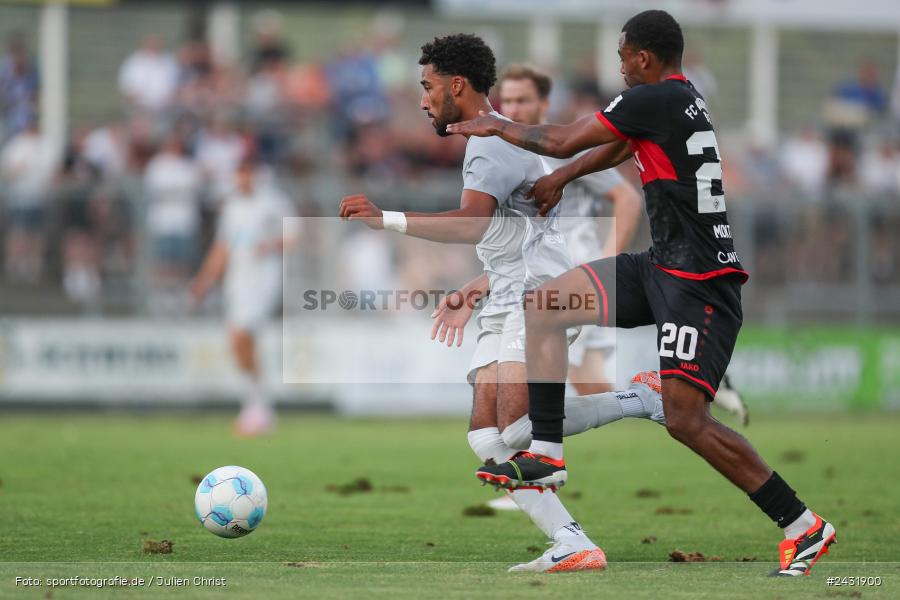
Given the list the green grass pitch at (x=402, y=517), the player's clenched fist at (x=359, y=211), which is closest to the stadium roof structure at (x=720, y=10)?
the green grass pitch at (x=402, y=517)

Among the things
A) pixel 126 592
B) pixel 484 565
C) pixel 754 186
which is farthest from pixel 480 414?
pixel 754 186

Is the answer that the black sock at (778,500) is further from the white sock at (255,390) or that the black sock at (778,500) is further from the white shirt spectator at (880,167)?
the white shirt spectator at (880,167)

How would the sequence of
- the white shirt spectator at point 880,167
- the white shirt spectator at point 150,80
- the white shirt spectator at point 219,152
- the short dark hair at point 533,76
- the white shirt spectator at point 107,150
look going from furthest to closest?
the white shirt spectator at point 880,167
the white shirt spectator at point 150,80
the white shirt spectator at point 107,150
the white shirt spectator at point 219,152
the short dark hair at point 533,76

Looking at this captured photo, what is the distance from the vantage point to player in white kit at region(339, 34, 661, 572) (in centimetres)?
671

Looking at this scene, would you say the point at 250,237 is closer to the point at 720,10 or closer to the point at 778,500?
the point at 778,500

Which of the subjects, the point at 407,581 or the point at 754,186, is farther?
the point at 754,186

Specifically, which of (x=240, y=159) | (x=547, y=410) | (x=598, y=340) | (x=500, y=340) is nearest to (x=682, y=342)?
(x=547, y=410)

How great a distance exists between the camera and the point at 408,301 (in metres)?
16.8

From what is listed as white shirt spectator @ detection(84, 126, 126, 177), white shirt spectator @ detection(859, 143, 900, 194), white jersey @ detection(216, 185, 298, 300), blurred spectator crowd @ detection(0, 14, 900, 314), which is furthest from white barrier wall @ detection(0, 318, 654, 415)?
white shirt spectator @ detection(859, 143, 900, 194)

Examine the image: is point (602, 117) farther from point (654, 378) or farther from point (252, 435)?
point (252, 435)

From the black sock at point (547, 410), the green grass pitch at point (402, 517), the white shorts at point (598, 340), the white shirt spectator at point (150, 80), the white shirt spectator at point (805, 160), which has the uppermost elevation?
the white shirt spectator at point (150, 80)

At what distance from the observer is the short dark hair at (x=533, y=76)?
31.3 feet

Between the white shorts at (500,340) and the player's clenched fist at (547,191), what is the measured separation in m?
0.59

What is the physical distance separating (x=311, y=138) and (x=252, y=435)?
19.7ft
